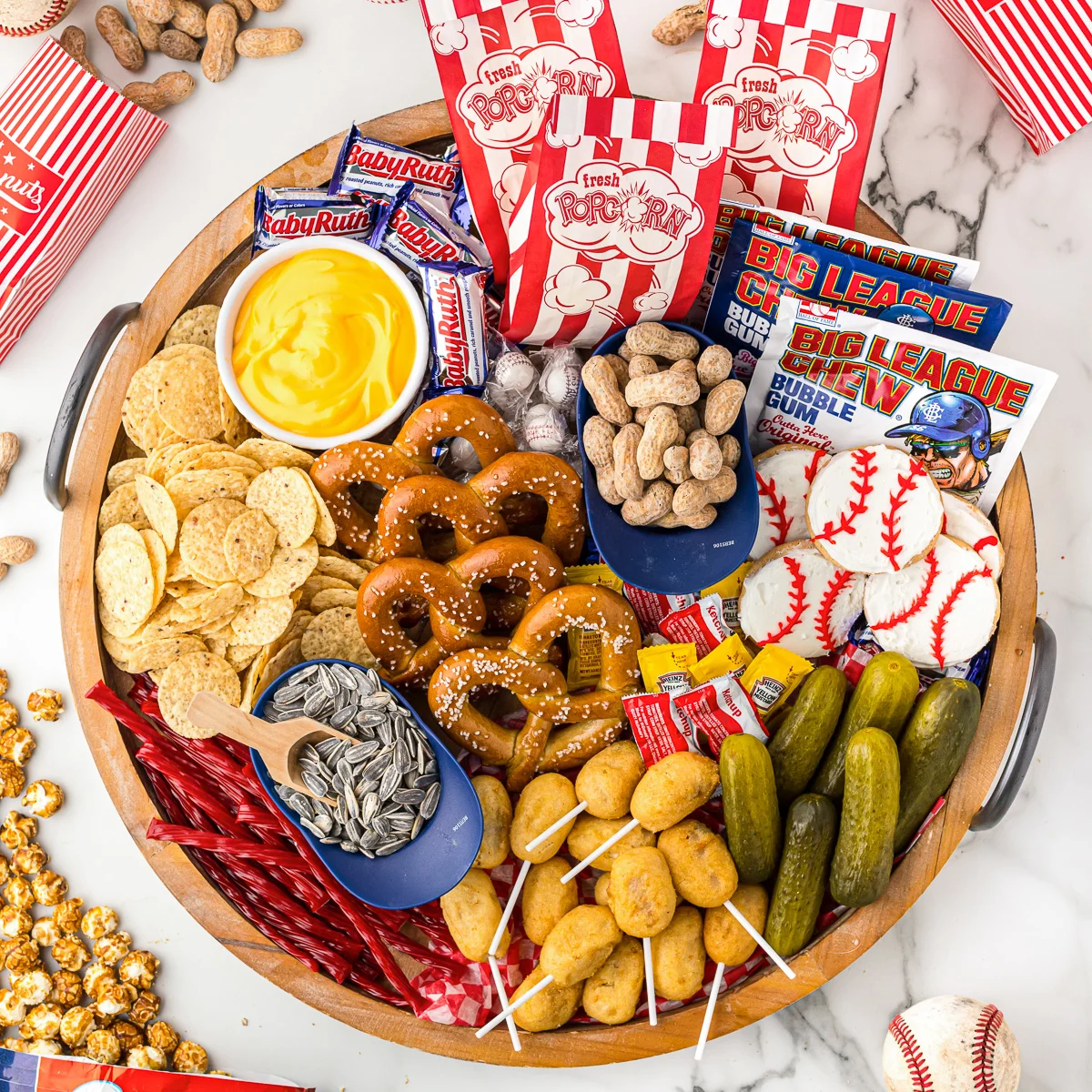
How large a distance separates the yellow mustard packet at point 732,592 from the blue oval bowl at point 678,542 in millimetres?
208

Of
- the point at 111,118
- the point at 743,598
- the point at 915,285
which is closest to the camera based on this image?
the point at 915,285

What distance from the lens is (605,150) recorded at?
1.81 metres

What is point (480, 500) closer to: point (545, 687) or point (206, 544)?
point (545, 687)

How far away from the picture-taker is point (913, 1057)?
1892 mm

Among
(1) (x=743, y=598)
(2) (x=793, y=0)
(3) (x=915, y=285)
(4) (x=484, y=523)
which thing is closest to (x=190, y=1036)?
(4) (x=484, y=523)

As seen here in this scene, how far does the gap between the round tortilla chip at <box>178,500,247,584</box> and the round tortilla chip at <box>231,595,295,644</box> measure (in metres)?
0.09

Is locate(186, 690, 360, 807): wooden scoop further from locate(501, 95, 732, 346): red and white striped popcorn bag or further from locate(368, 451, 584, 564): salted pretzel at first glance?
locate(501, 95, 732, 346): red and white striped popcorn bag

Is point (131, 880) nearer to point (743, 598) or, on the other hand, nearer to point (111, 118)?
point (743, 598)

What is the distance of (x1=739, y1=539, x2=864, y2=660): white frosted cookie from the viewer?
6.71ft

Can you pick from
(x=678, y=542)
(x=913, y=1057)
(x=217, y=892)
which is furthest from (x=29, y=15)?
(x=913, y=1057)

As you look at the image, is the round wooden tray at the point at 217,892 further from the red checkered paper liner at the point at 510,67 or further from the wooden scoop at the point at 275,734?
the wooden scoop at the point at 275,734

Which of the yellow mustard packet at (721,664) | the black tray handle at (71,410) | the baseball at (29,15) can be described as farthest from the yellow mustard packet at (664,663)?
the baseball at (29,15)

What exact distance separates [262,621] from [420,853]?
1.95ft

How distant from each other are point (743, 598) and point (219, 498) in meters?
1.16
